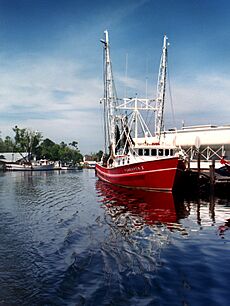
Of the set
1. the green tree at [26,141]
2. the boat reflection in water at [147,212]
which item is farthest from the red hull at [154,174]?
the green tree at [26,141]

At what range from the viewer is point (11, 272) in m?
11.4

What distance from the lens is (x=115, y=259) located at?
1284 cm

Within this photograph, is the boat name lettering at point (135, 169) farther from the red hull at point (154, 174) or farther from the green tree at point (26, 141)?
the green tree at point (26, 141)

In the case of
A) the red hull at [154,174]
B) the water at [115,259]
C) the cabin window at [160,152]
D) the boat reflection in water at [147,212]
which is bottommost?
the boat reflection in water at [147,212]

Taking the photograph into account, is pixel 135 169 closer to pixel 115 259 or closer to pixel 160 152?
pixel 160 152

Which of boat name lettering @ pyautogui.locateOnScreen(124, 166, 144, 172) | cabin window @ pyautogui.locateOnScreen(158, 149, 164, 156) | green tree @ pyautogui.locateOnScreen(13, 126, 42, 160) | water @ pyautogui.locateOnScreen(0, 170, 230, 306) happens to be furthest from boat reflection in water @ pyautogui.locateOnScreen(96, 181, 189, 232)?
green tree @ pyautogui.locateOnScreen(13, 126, 42, 160)

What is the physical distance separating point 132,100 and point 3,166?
3618 inches

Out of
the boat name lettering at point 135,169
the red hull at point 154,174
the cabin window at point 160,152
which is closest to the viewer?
the red hull at point 154,174

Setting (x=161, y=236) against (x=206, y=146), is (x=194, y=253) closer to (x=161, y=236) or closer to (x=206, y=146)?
(x=161, y=236)

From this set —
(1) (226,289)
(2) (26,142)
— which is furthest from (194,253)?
(2) (26,142)

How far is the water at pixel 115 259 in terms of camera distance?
9.50 metres

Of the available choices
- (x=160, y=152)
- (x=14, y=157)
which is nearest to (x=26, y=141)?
(x=14, y=157)

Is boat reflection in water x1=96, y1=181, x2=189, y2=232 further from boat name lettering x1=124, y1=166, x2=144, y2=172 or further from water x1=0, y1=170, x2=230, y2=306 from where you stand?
boat name lettering x1=124, y1=166, x2=144, y2=172

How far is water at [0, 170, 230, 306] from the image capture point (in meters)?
9.50
